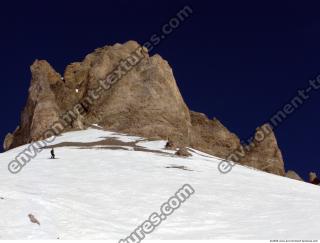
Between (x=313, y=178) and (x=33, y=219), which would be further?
(x=313, y=178)

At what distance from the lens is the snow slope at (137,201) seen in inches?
886

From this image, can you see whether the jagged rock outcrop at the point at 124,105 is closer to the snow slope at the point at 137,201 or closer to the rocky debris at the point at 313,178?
the rocky debris at the point at 313,178

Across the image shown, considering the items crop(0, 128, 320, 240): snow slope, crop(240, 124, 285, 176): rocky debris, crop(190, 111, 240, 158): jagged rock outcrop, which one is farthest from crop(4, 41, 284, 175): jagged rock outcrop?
crop(0, 128, 320, 240): snow slope

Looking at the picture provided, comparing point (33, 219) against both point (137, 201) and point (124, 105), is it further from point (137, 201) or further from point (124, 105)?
point (124, 105)

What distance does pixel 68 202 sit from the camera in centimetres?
2639

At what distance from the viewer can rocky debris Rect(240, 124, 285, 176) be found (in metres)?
103

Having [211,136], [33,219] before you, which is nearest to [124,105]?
[211,136]

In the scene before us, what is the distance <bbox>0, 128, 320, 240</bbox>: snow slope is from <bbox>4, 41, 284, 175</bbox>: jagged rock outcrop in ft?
130

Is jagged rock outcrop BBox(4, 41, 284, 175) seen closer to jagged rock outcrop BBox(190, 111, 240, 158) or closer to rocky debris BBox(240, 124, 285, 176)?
jagged rock outcrop BBox(190, 111, 240, 158)

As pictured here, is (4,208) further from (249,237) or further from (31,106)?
(31,106)

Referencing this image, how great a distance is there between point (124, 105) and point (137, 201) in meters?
64.3

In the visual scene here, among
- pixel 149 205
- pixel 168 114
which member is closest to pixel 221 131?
pixel 168 114

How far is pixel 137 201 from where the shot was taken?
100ft

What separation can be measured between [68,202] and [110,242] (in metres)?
6.44
